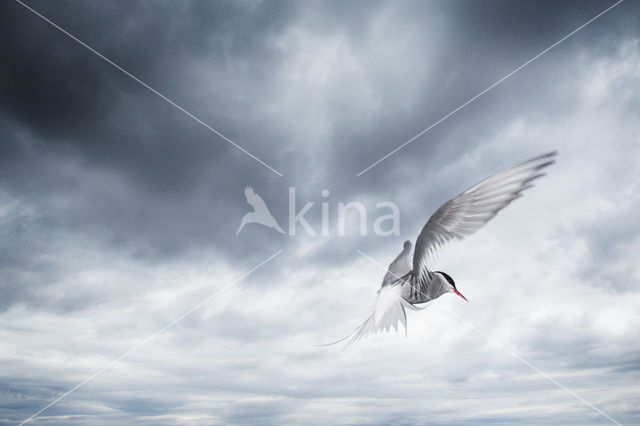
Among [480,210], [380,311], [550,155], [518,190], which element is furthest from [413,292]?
[550,155]

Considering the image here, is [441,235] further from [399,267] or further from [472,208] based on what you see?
[399,267]

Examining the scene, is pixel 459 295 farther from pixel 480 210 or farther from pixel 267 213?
pixel 267 213

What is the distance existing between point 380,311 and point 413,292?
20.2 inches

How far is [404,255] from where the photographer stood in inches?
221

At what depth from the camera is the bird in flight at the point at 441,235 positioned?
3672mm

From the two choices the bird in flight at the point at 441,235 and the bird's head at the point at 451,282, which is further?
the bird's head at the point at 451,282

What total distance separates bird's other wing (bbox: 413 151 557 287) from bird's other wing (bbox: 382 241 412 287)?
0.67 meters

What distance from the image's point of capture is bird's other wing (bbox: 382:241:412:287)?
17.1ft

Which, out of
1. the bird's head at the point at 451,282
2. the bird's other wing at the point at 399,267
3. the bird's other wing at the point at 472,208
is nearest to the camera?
the bird's other wing at the point at 472,208

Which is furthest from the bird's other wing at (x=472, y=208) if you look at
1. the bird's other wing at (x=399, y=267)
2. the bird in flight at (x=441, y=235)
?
the bird's other wing at (x=399, y=267)

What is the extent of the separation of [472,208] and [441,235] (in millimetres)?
426

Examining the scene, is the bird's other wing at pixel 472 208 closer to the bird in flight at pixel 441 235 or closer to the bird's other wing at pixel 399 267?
the bird in flight at pixel 441 235

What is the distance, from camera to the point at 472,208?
4.01 metres

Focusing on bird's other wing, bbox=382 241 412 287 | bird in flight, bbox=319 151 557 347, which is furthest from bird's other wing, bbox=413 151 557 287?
bird's other wing, bbox=382 241 412 287
